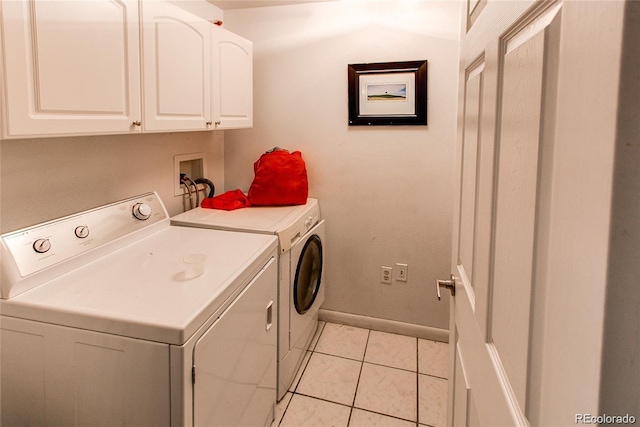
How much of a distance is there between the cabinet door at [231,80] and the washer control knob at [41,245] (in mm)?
1049

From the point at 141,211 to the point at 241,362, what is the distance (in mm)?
860

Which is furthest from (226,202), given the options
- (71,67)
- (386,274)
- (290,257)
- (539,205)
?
(539,205)

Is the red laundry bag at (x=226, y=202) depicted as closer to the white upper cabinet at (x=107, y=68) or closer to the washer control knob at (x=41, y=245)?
the white upper cabinet at (x=107, y=68)

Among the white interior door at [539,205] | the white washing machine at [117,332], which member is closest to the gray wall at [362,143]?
the white washing machine at [117,332]

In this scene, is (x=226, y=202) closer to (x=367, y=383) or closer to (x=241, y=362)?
(x=241, y=362)

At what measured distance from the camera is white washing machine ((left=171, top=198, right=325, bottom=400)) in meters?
2.02

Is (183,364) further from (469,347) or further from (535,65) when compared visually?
(535,65)

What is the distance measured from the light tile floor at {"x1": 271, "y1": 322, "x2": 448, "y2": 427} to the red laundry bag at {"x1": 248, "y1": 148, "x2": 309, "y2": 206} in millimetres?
1011

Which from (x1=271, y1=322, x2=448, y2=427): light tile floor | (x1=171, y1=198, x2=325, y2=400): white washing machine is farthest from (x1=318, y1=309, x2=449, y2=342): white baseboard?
(x1=171, y1=198, x2=325, y2=400): white washing machine

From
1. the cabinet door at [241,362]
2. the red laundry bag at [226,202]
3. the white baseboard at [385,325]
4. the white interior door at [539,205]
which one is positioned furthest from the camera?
the white baseboard at [385,325]

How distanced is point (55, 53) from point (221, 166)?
69.1 inches

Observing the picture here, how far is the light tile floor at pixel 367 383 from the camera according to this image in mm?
2000

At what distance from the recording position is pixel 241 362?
1478 mm

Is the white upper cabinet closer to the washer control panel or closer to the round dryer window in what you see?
the washer control panel
